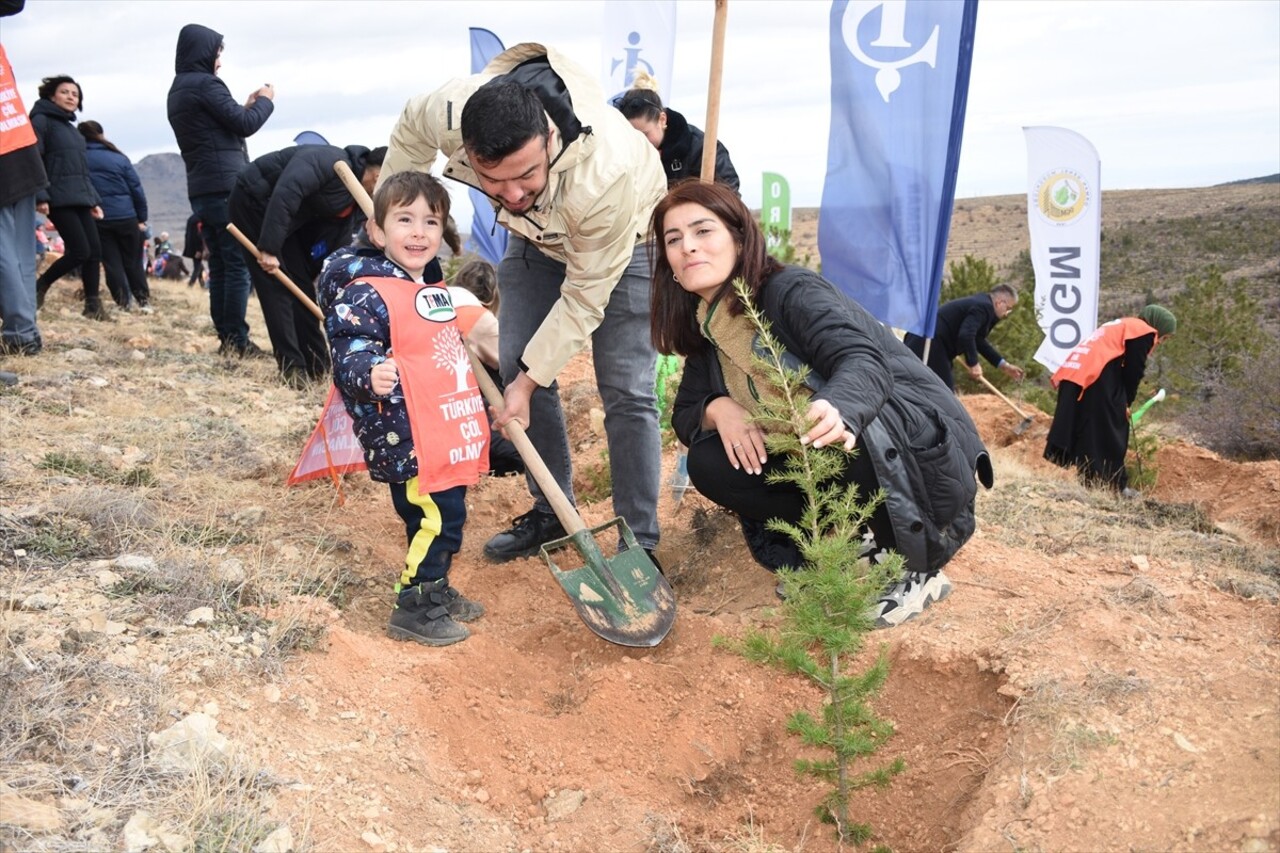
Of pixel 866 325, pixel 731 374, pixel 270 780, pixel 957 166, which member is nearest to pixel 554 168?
pixel 731 374

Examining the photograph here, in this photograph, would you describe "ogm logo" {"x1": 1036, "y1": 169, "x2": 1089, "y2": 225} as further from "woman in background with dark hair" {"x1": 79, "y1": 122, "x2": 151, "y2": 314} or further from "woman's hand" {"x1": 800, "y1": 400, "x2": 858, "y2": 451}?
"woman in background with dark hair" {"x1": 79, "y1": 122, "x2": 151, "y2": 314}

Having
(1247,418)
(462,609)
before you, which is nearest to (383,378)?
(462,609)

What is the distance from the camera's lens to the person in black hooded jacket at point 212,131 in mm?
6605

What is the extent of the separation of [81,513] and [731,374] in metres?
2.30

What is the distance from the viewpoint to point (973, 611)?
10.6 feet

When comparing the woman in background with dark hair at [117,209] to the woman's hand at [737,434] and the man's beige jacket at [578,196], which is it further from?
the woman's hand at [737,434]

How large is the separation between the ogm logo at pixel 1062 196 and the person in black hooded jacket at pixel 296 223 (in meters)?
6.04

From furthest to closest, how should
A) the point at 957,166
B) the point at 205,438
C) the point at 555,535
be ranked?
the point at 205,438
the point at 957,166
the point at 555,535

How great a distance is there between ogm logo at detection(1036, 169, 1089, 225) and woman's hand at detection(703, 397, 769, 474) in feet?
22.2

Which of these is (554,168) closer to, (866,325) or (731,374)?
(731,374)

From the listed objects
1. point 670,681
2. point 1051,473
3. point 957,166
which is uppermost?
point 957,166

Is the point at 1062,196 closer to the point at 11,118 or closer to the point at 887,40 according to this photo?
the point at 887,40

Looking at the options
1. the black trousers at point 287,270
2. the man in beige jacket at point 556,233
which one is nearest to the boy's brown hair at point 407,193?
the man in beige jacket at point 556,233

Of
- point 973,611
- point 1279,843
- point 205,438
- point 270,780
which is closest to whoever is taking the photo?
point 1279,843
